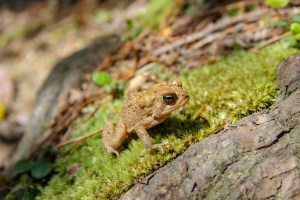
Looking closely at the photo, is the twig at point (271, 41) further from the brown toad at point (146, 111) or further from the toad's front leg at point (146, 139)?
the toad's front leg at point (146, 139)

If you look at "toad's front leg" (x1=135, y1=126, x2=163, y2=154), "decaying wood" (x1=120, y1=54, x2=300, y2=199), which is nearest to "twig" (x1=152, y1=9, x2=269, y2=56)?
"toad's front leg" (x1=135, y1=126, x2=163, y2=154)

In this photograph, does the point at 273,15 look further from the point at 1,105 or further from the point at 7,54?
the point at 7,54

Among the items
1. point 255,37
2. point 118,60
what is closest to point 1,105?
point 118,60

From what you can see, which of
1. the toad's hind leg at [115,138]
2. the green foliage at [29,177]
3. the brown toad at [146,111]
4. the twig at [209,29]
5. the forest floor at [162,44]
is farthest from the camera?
the twig at [209,29]

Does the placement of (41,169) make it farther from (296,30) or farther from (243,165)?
(296,30)

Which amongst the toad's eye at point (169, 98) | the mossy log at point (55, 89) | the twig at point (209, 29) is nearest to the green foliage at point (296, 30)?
the twig at point (209, 29)

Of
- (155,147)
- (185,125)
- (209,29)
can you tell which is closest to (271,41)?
(209,29)
